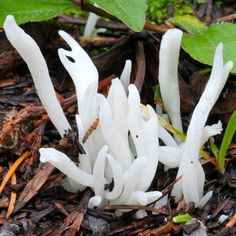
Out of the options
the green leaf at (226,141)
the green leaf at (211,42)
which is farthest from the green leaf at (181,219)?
the green leaf at (211,42)

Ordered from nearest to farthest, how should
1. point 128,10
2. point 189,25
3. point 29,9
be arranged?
point 128,10, point 29,9, point 189,25

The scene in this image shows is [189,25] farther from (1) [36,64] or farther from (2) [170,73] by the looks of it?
(1) [36,64]

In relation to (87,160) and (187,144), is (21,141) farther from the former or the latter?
(187,144)

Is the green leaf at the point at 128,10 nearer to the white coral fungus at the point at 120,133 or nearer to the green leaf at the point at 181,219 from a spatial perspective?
the white coral fungus at the point at 120,133

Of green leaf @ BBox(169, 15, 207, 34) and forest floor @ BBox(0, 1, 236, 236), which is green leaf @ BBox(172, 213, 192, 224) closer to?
forest floor @ BBox(0, 1, 236, 236)

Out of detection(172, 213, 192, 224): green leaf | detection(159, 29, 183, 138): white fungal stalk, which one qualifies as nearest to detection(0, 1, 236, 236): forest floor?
detection(172, 213, 192, 224): green leaf

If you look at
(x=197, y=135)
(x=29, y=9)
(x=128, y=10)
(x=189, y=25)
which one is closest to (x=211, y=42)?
(x=189, y=25)
